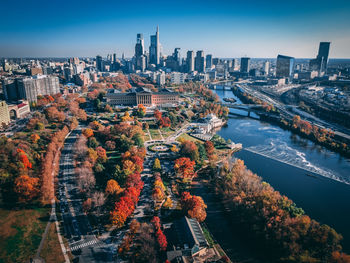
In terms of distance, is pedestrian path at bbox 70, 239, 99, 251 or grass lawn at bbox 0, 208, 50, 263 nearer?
grass lawn at bbox 0, 208, 50, 263

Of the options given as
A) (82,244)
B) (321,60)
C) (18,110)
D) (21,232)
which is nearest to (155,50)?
(321,60)

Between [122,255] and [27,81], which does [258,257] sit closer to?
[122,255]

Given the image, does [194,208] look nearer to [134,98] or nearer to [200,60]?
[134,98]

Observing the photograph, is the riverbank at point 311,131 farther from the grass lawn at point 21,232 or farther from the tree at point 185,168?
the grass lawn at point 21,232

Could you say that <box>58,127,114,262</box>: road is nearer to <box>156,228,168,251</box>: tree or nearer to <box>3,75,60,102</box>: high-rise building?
<box>156,228,168,251</box>: tree

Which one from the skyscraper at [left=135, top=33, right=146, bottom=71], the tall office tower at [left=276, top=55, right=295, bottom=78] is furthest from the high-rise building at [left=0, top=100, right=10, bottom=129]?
the tall office tower at [left=276, top=55, right=295, bottom=78]

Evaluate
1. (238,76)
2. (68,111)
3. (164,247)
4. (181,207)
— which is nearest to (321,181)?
(181,207)
